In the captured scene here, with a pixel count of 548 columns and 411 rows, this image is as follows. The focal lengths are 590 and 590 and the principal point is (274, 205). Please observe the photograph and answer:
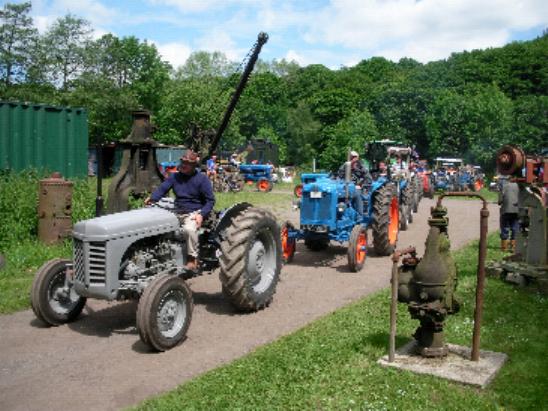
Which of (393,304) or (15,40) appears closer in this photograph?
(393,304)

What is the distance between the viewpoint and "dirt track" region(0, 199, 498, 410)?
15.0 feet

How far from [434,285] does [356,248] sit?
415 centimetres

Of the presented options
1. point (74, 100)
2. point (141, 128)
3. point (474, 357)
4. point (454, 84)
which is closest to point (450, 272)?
point (474, 357)

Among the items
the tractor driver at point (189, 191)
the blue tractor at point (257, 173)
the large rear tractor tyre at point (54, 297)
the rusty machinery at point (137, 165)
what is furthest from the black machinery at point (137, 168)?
the blue tractor at point (257, 173)

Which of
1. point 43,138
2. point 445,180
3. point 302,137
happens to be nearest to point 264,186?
point 445,180

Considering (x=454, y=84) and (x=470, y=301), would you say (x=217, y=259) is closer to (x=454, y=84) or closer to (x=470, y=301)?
(x=470, y=301)

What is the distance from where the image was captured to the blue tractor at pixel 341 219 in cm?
927

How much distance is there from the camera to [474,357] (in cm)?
503

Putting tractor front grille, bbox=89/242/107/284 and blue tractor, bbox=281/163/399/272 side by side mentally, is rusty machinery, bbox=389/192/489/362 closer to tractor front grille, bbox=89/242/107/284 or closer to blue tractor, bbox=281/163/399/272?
tractor front grille, bbox=89/242/107/284

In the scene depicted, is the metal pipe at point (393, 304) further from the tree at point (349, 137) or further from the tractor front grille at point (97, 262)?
the tree at point (349, 137)

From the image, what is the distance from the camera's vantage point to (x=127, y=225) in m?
5.84

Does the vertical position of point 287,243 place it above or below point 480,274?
below

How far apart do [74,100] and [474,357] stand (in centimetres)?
3660

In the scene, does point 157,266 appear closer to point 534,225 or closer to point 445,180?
point 534,225
